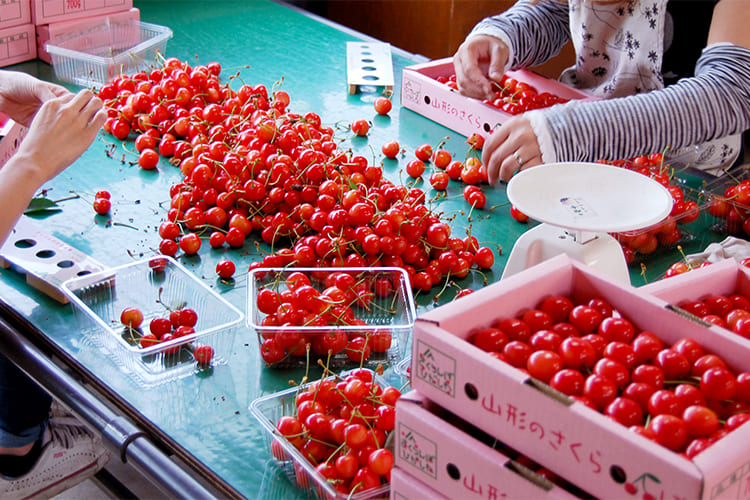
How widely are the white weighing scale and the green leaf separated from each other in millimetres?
1123

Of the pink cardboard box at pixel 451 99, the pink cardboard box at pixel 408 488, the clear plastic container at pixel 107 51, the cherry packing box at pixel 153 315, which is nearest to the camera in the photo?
the pink cardboard box at pixel 408 488

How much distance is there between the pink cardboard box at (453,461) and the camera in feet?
2.47

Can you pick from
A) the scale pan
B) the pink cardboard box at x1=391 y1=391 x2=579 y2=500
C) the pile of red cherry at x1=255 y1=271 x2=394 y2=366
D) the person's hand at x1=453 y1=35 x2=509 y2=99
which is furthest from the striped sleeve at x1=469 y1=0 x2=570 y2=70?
the pink cardboard box at x1=391 y1=391 x2=579 y2=500

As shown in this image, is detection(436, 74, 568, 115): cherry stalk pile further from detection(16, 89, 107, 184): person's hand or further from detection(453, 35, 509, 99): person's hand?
detection(16, 89, 107, 184): person's hand

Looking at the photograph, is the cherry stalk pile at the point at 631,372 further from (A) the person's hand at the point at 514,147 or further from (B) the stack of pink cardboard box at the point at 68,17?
(B) the stack of pink cardboard box at the point at 68,17

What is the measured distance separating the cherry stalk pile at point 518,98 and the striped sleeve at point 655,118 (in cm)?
41

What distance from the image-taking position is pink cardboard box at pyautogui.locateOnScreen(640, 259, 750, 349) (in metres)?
0.99

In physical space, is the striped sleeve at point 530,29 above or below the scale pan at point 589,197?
above

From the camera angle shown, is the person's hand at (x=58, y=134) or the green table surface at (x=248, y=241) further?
the person's hand at (x=58, y=134)

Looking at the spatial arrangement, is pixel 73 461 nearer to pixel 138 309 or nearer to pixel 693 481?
pixel 138 309

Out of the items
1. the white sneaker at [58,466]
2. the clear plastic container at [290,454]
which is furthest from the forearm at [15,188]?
the white sneaker at [58,466]

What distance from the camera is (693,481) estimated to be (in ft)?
2.17

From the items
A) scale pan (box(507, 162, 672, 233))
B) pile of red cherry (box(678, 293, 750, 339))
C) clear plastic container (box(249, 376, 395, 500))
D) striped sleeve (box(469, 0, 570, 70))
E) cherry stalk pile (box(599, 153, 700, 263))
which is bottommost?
clear plastic container (box(249, 376, 395, 500))

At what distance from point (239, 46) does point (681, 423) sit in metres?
2.37
